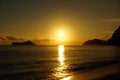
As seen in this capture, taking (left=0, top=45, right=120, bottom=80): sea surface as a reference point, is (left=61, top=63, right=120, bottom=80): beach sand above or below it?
below

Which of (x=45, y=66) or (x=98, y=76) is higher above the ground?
(x=45, y=66)

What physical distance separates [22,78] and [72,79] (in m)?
6.09

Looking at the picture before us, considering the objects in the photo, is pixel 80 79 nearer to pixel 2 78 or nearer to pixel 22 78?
pixel 22 78

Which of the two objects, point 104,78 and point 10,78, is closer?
point 104,78

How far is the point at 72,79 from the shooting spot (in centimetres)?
2539

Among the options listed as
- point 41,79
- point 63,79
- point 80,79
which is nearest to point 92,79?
point 80,79

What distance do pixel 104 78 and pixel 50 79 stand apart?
6056 mm

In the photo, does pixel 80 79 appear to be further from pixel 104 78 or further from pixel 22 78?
pixel 22 78

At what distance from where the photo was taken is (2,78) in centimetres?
2789

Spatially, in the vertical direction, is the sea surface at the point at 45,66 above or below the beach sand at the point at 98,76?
above

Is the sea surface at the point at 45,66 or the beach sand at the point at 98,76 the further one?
the sea surface at the point at 45,66

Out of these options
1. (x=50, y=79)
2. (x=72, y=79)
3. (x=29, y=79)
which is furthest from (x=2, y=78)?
(x=72, y=79)

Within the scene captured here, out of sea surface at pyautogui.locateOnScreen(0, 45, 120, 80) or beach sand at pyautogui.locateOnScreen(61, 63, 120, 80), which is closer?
beach sand at pyautogui.locateOnScreen(61, 63, 120, 80)

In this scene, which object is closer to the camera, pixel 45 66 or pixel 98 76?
pixel 98 76
